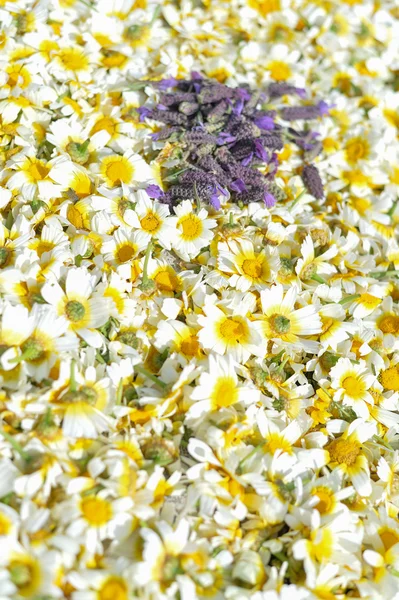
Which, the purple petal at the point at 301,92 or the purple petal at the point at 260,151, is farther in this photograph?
the purple petal at the point at 301,92

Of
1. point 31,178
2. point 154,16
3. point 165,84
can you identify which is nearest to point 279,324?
point 31,178

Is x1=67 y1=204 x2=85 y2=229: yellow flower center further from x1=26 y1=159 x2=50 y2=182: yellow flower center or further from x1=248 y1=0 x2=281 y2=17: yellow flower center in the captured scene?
x1=248 y1=0 x2=281 y2=17: yellow flower center

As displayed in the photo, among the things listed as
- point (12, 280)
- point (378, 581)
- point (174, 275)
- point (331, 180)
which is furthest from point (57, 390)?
point (331, 180)

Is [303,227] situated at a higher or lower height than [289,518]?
higher

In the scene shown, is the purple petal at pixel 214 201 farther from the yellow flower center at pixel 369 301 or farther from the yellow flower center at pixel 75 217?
the yellow flower center at pixel 369 301

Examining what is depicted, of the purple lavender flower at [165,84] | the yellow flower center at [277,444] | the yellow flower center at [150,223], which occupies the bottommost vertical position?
the yellow flower center at [277,444]

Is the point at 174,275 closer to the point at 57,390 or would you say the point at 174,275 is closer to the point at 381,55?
the point at 57,390

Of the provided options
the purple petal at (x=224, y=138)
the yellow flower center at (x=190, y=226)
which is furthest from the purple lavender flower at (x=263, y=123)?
the yellow flower center at (x=190, y=226)
